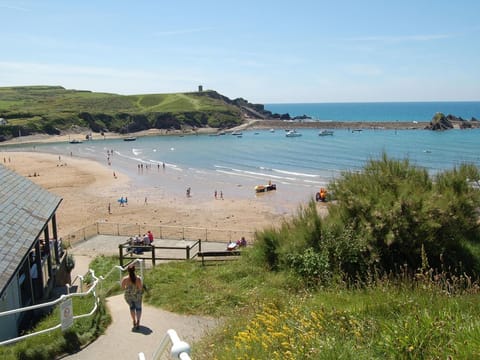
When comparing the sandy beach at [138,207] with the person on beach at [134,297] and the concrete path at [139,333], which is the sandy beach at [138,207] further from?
the person on beach at [134,297]

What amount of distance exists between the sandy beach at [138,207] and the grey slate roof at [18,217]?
12611 millimetres

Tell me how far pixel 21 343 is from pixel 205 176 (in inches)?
2078

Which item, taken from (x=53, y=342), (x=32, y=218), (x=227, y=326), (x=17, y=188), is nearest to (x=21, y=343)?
(x=53, y=342)

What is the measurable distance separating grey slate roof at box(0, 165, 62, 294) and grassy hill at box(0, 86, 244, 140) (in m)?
109

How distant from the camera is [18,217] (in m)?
11.5

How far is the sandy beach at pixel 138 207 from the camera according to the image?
115 feet

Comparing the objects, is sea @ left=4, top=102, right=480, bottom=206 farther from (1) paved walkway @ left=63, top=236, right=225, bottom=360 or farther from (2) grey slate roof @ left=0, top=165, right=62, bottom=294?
(1) paved walkway @ left=63, top=236, right=225, bottom=360

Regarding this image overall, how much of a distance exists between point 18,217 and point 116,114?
140048 millimetres

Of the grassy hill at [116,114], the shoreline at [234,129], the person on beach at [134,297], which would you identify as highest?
the grassy hill at [116,114]

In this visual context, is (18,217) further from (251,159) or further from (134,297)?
(251,159)

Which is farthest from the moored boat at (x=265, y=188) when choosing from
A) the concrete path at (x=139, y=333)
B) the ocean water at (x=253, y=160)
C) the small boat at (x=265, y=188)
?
the concrete path at (x=139, y=333)

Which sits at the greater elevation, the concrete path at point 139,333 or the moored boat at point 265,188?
the concrete path at point 139,333

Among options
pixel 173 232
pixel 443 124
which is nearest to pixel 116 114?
pixel 443 124

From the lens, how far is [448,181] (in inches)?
469
